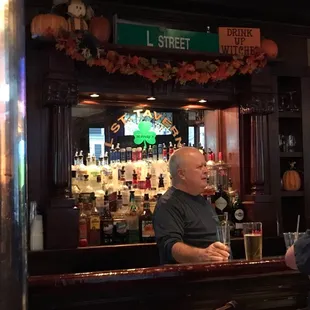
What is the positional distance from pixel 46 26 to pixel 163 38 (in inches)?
33.5

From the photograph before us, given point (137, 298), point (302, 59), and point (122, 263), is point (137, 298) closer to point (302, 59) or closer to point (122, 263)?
point (122, 263)

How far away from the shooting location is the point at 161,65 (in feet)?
11.7

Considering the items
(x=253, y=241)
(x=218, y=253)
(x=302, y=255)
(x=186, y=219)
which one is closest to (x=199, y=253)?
(x=218, y=253)

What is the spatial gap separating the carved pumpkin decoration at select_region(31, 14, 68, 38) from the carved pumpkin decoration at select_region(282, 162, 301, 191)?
2.09m

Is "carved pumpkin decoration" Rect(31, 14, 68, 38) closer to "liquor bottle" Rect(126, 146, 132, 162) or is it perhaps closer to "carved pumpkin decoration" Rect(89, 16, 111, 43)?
"carved pumpkin decoration" Rect(89, 16, 111, 43)

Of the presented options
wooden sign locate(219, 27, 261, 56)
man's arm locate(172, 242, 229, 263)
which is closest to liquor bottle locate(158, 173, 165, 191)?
wooden sign locate(219, 27, 261, 56)

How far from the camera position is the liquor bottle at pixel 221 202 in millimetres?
3971

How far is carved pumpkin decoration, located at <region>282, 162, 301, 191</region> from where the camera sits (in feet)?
13.5

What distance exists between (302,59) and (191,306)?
9.04 feet

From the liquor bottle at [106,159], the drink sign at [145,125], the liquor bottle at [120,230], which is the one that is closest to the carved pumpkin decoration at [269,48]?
the drink sign at [145,125]

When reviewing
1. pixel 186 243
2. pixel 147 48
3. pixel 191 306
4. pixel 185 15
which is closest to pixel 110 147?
pixel 147 48

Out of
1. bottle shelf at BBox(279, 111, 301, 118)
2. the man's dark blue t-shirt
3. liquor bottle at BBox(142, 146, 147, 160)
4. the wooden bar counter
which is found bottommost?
the wooden bar counter

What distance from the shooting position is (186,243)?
2.69m

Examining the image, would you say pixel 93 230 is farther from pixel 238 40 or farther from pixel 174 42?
pixel 238 40
